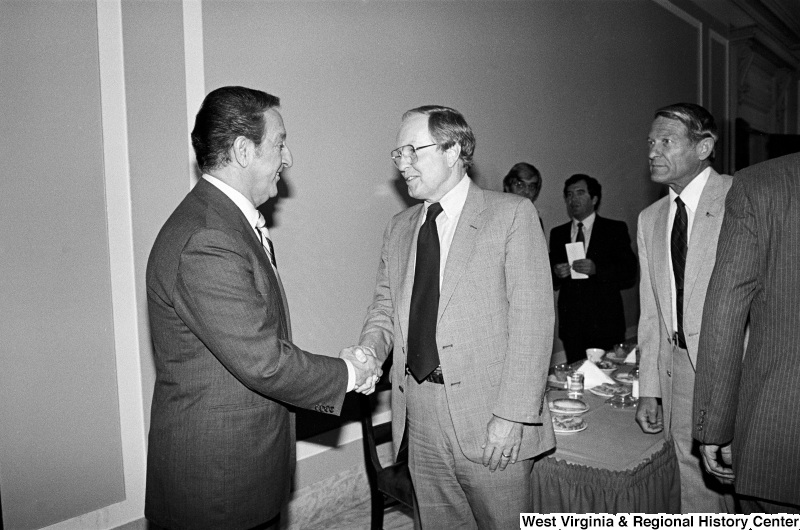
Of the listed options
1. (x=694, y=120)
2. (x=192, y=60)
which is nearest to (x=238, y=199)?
(x=192, y=60)

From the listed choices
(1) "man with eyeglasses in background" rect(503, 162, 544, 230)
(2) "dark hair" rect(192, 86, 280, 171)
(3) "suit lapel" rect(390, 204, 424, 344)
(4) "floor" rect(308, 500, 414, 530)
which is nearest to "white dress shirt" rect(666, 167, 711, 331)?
(3) "suit lapel" rect(390, 204, 424, 344)

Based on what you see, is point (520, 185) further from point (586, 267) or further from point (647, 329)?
point (647, 329)

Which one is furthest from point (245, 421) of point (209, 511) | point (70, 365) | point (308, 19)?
point (308, 19)

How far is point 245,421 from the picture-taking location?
6.04ft

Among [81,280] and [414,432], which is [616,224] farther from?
[81,280]

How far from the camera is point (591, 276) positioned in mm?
4762

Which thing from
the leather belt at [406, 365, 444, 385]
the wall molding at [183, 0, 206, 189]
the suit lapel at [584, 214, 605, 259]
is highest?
the wall molding at [183, 0, 206, 189]

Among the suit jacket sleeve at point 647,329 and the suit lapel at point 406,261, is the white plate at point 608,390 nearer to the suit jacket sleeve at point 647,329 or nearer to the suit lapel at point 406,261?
the suit jacket sleeve at point 647,329

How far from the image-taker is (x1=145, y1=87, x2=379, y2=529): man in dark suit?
178 centimetres

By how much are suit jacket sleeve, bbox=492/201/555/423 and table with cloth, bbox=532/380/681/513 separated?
242mm

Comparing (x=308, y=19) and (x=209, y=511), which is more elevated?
(x=308, y=19)

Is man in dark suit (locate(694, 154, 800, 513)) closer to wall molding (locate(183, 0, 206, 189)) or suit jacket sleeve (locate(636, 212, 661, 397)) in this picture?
suit jacket sleeve (locate(636, 212, 661, 397))

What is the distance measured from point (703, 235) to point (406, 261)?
3.62 feet

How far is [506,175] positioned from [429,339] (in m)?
3.18
